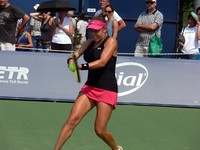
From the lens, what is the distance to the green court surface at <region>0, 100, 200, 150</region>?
7.88 metres

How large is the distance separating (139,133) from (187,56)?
4322 millimetres

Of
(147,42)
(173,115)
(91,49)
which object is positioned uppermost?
(91,49)

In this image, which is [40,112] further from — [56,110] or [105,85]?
[105,85]

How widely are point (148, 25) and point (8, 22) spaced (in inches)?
118

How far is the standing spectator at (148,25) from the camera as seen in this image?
39.2ft

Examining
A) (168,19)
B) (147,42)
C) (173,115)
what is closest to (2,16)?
(147,42)

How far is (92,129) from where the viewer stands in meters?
8.84

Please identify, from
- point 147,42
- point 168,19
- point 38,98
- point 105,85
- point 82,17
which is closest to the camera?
point 105,85

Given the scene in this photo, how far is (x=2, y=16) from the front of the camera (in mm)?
11391

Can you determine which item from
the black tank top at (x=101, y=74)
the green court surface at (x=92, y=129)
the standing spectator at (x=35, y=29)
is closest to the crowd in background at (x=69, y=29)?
the standing spectator at (x=35, y=29)

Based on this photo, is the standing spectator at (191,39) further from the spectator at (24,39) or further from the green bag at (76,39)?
the spectator at (24,39)

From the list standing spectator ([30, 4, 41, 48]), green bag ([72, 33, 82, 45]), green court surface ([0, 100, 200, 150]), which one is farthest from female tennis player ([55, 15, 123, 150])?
standing spectator ([30, 4, 41, 48])

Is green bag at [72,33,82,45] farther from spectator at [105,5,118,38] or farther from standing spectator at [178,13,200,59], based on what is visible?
standing spectator at [178,13,200,59]

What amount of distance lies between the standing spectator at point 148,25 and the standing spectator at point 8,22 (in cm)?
259
